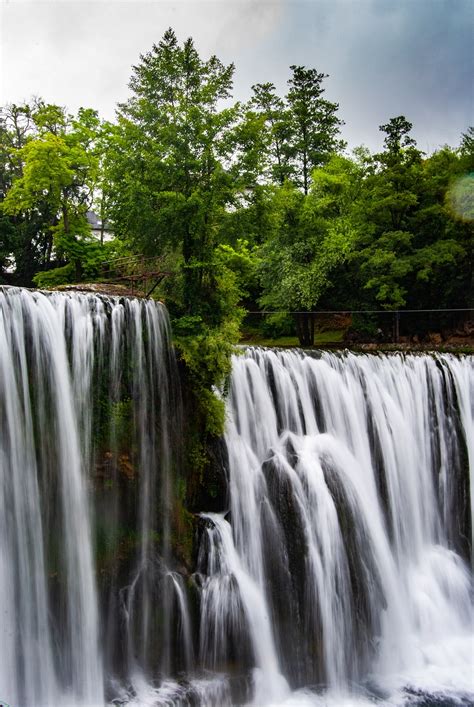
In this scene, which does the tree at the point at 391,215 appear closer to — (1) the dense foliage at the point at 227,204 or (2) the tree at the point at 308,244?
(1) the dense foliage at the point at 227,204

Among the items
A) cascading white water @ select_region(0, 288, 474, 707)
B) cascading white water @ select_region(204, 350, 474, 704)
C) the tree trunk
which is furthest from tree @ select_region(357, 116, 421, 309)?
cascading white water @ select_region(0, 288, 474, 707)

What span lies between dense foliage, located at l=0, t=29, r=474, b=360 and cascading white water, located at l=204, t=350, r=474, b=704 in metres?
2.38

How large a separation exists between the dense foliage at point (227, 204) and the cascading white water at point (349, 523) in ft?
7.80

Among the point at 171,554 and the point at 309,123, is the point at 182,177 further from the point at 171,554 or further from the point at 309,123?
the point at 309,123

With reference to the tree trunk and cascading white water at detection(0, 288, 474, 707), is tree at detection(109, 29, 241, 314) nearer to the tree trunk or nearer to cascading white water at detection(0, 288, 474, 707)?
cascading white water at detection(0, 288, 474, 707)

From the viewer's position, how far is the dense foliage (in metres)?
12.6

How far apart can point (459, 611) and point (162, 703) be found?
7.83 metres

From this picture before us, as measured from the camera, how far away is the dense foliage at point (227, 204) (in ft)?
41.2

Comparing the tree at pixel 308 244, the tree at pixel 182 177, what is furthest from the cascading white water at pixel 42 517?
the tree at pixel 308 244

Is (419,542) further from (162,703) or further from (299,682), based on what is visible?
(162,703)

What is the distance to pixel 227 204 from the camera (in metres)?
14.1

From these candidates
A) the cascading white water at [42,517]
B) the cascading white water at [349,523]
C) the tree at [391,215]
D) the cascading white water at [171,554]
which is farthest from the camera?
the tree at [391,215]

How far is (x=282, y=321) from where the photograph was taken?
27375mm

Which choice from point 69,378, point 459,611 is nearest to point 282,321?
point 459,611
